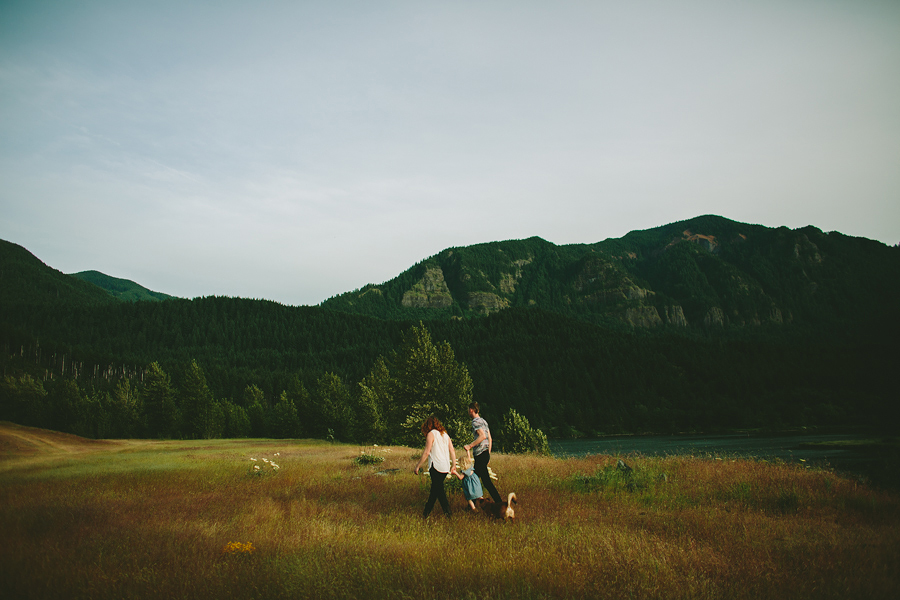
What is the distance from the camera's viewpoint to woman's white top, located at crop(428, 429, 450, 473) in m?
10.3

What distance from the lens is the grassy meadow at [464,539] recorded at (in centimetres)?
614

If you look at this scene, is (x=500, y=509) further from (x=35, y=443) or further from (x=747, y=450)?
(x=747, y=450)

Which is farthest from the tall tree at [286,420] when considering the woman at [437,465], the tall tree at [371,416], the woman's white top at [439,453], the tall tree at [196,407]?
the woman's white top at [439,453]

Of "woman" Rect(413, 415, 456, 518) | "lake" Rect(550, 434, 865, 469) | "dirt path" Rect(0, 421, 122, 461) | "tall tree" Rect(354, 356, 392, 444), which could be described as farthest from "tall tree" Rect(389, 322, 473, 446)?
"woman" Rect(413, 415, 456, 518)

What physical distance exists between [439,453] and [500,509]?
174cm

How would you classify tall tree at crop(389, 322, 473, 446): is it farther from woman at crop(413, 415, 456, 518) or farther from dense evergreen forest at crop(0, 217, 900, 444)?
woman at crop(413, 415, 456, 518)

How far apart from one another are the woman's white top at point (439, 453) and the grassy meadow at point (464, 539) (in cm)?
111

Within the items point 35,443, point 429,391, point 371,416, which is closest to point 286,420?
point 371,416

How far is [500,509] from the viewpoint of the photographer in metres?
9.87

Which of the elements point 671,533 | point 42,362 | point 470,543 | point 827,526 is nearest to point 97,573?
point 470,543

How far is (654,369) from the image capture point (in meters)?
146

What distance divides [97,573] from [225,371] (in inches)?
5514

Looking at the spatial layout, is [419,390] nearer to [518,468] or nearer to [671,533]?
[518,468]

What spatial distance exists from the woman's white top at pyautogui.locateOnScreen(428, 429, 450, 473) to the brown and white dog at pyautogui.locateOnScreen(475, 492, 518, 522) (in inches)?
46.1
